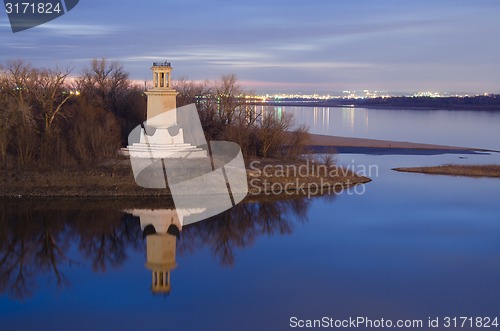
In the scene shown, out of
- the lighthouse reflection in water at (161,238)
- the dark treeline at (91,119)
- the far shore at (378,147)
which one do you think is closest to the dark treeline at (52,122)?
the dark treeline at (91,119)

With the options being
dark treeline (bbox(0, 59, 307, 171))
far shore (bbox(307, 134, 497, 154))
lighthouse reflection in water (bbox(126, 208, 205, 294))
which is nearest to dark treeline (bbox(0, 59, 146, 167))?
dark treeline (bbox(0, 59, 307, 171))

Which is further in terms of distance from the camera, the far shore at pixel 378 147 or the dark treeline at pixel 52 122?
the far shore at pixel 378 147

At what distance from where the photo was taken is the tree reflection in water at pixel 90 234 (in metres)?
17.1

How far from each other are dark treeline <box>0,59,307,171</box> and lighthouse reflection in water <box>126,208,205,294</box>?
20.9 ft

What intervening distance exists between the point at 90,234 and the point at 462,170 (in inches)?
A: 881

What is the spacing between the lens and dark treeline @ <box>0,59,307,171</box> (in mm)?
28859

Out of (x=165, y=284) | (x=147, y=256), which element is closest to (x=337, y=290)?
(x=165, y=284)

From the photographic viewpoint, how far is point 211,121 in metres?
38.6

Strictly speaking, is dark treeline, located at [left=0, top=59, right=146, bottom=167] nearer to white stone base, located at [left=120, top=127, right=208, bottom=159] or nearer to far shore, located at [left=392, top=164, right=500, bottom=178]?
white stone base, located at [left=120, top=127, right=208, bottom=159]

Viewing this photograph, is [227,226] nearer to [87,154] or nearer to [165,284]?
[165,284]

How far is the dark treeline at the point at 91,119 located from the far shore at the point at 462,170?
709 centimetres

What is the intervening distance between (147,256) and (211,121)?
2115 cm

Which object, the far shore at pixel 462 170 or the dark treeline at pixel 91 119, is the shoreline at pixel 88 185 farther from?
the far shore at pixel 462 170

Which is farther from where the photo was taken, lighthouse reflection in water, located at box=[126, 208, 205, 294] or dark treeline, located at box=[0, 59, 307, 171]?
dark treeline, located at box=[0, 59, 307, 171]
